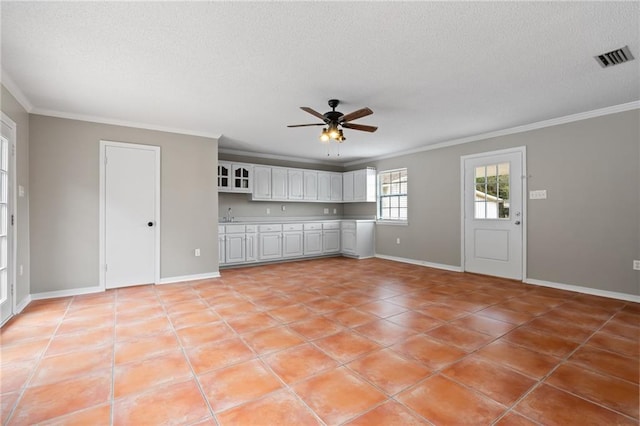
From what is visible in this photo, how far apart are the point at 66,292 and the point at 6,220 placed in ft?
4.47

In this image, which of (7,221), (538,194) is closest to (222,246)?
(7,221)

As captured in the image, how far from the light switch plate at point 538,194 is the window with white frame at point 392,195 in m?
2.43

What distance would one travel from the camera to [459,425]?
62.3 inches

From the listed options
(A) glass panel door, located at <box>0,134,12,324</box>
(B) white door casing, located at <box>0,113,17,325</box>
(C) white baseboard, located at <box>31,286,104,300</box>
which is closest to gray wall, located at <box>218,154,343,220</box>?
(C) white baseboard, located at <box>31,286,104,300</box>

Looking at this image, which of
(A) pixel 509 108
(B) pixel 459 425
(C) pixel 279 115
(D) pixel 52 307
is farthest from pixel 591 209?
(D) pixel 52 307

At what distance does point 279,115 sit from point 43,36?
2.38m

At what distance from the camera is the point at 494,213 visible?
509cm

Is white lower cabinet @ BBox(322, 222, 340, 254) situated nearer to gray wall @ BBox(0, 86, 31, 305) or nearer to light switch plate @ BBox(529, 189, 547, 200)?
light switch plate @ BBox(529, 189, 547, 200)

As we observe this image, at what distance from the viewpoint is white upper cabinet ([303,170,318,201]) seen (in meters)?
7.32

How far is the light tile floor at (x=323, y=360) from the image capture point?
170cm

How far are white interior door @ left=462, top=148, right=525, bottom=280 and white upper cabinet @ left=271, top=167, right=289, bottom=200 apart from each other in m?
3.68

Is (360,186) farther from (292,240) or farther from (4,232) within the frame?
(4,232)

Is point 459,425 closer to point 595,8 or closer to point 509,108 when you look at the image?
point 595,8

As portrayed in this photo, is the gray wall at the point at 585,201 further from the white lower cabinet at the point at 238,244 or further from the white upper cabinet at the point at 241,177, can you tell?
the white lower cabinet at the point at 238,244
